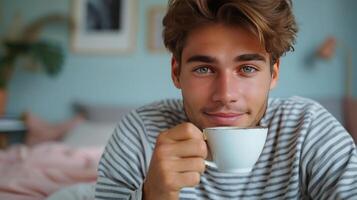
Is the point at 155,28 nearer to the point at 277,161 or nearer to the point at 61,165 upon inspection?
the point at 61,165

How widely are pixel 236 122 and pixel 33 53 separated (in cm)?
266

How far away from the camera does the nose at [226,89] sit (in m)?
0.68

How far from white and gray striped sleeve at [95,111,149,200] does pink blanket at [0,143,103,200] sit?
0.44 m

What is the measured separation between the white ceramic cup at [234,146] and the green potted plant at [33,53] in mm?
2631

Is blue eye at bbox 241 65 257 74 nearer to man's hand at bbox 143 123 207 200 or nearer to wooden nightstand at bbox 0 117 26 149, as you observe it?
man's hand at bbox 143 123 207 200

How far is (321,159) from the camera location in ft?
2.44

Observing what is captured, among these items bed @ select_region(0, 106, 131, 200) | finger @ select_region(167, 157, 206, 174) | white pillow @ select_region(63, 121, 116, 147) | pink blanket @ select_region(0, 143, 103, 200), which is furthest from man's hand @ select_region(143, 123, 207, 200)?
white pillow @ select_region(63, 121, 116, 147)

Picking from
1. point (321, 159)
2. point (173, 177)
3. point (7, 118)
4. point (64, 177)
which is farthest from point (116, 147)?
point (7, 118)

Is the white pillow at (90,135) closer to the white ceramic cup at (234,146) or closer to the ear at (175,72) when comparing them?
the ear at (175,72)

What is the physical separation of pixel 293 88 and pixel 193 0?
2.11 metres

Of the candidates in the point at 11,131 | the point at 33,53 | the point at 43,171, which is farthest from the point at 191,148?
the point at 11,131

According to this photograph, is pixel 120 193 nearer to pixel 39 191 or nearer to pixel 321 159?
pixel 321 159

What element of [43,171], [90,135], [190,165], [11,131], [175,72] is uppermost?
[175,72]

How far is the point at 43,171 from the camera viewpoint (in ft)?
4.67
